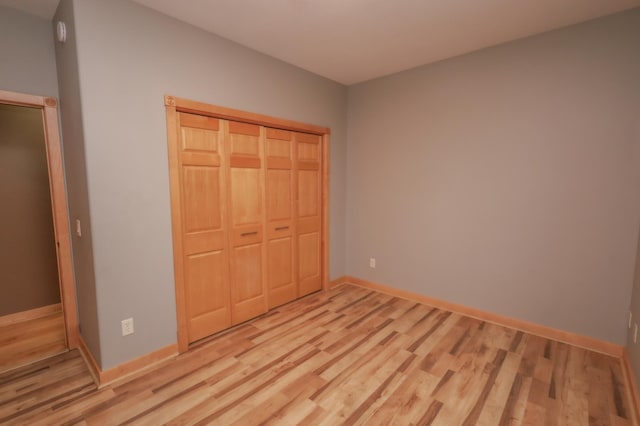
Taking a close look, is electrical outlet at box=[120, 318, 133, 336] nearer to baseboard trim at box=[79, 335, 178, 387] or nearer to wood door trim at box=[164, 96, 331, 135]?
baseboard trim at box=[79, 335, 178, 387]

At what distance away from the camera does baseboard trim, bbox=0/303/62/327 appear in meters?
2.97

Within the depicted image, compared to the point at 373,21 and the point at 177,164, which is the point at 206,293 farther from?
the point at 373,21

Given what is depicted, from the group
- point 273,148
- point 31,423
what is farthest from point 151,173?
point 31,423

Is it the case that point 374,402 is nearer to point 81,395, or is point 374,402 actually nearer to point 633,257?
point 81,395

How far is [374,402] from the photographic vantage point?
189 centimetres

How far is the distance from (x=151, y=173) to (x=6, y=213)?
2093 mm

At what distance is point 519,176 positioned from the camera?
273 centimetres

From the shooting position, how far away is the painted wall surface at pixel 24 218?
9.73 feet

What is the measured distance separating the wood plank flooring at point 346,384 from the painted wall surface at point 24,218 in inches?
49.0

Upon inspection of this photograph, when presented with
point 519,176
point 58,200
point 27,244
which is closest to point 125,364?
point 58,200

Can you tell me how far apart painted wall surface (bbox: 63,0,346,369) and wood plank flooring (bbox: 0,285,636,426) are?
36 centimetres

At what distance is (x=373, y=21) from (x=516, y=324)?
119 inches

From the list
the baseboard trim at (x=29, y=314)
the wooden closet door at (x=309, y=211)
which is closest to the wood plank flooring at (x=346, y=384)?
the wooden closet door at (x=309, y=211)

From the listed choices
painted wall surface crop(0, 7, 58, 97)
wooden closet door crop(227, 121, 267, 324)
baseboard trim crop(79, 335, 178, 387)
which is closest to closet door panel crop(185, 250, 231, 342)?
wooden closet door crop(227, 121, 267, 324)
